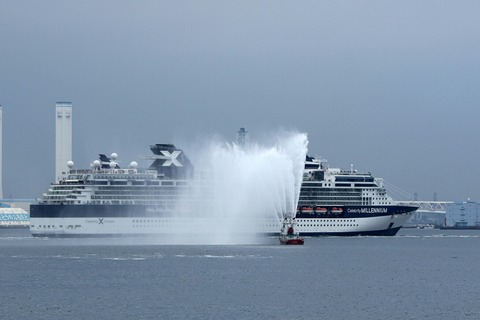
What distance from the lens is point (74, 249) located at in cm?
9344

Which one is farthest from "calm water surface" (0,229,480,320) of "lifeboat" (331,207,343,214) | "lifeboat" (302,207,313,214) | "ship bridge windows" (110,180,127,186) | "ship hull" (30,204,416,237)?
"ship bridge windows" (110,180,127,186)

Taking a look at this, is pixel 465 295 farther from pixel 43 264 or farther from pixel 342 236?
pixel 342 236

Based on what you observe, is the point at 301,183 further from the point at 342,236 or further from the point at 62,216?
the point at 62,216

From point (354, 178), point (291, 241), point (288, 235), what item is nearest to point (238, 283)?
point (291, 241)

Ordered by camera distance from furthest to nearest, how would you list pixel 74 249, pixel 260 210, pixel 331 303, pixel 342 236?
pixel 342 236
pixel 260 210
pixel 74 249
pixel 331 303

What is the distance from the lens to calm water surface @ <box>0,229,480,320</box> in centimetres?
4962

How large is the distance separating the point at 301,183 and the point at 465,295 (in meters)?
51.1

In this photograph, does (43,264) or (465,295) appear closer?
(465,295)

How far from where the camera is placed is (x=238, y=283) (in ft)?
200

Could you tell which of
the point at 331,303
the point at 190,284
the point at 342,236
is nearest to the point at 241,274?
the point at 190,284

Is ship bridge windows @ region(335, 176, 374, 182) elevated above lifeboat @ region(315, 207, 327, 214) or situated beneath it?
elevated above

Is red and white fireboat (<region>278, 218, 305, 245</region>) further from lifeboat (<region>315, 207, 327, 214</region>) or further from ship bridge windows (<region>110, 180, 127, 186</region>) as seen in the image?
ship bridge windows (<region>110, 180, 127, 186</region>)

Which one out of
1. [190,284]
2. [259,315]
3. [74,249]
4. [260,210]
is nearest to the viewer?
[259,315]

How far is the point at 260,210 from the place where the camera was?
344ft
